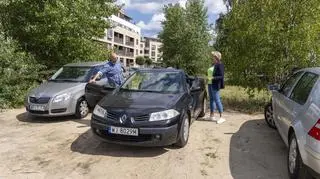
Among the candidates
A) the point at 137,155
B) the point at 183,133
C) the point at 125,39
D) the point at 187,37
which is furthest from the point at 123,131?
the point at 125,39

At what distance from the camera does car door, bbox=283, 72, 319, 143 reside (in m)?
4.92

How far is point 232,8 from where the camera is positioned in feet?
40.1

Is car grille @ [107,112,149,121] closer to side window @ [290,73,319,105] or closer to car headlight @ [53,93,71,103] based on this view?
side window @ [290,73,319,105]

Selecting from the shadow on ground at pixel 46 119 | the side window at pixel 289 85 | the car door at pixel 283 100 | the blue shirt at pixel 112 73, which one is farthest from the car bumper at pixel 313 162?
the shadow on ground at pixel 46 119

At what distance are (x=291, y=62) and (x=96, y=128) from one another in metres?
7.21

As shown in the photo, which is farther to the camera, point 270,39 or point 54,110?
point 270,39

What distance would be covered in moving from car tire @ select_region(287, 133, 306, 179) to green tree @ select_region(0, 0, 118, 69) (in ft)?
35.1

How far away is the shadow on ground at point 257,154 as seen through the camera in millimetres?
5527

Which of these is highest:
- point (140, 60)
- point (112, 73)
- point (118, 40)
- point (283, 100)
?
point (118, 40)

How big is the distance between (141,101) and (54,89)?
3633 mm

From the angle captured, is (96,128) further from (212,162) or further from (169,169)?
(212,162)

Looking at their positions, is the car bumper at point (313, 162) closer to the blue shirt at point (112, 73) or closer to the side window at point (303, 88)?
the side window at point (303, 88)

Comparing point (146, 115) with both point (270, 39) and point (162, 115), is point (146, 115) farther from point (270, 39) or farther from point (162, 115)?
point (270, 39)

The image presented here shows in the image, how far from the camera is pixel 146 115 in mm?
6094
